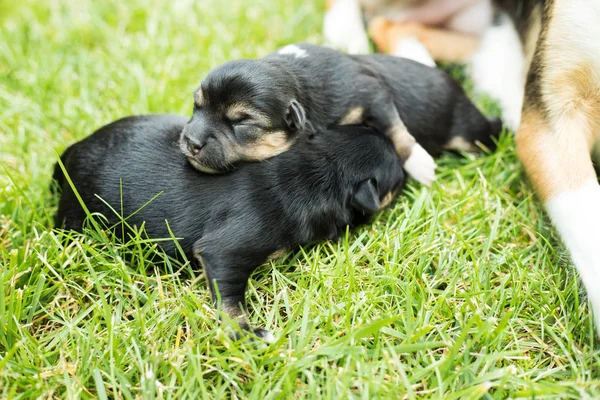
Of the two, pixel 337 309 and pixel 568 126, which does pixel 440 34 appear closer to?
pixel 568 126

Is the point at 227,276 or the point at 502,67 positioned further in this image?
the point at 502,67

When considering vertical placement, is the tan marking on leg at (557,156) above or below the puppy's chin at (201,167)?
below

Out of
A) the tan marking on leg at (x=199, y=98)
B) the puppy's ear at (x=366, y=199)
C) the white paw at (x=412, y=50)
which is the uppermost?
the tan marking on leg at (x=199, y=98)

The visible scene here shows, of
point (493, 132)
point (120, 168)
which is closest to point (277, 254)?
point (120, 168)

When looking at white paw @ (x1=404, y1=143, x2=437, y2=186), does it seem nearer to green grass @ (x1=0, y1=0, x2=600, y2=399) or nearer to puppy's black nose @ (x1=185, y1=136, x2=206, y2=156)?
green grass @ (x1=0, y1=0, x2=600, y2=399)

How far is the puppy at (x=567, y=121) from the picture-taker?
286cm

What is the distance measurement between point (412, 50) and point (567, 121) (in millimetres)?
1767

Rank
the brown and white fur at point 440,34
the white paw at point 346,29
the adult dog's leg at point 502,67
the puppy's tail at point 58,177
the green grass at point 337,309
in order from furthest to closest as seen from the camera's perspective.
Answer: the white paw at point 346,29, the brown and white fur at point 440,34, the adult dog's leg at point 502,67, the puppy's tail at point 58,177, the green grass at point 337,309

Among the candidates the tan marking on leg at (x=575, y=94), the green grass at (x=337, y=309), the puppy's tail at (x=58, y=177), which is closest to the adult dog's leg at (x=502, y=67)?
the green grass at (x=337, y=309)

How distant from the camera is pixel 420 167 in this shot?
338 cm

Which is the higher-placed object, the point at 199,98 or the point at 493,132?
the point at 199,98

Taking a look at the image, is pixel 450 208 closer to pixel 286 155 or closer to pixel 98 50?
pixel 286 155

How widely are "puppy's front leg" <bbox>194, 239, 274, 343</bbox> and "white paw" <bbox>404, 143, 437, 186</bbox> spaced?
1.16 m

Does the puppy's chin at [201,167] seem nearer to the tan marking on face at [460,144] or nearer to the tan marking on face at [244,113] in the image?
the tan marking on face at [244,113]
